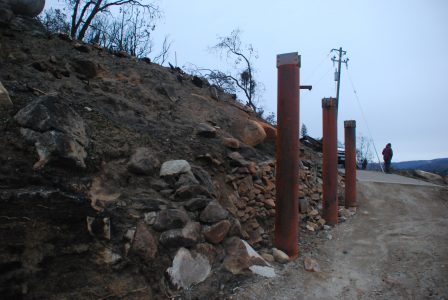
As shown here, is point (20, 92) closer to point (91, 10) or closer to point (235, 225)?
point (235, 225)

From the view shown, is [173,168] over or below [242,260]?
over

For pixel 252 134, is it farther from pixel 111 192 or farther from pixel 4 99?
pixel 4 99

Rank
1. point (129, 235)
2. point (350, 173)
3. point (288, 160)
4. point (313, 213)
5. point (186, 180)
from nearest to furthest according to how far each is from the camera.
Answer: point (129, 235), point (186, 180), point (288, 160), point (313, 213), point (350, 173)

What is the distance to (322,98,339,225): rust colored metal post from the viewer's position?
22.0 ft

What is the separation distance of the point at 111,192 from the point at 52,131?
34.2 inches

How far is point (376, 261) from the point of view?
16.4 feet

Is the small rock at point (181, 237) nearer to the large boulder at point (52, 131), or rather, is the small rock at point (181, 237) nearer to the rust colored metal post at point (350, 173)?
the large boulder at point (52, 131)

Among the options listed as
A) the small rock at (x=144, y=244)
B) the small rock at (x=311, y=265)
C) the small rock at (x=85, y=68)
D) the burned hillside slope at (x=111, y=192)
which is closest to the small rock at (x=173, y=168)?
the burned hillside slope at (x=111, y=192)

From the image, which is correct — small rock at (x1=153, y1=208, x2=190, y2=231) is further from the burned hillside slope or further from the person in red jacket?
the person in red jacket

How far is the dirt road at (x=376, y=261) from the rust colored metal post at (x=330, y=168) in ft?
1.05

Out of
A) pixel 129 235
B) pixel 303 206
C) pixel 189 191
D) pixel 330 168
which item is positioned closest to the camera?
pixel 129 235

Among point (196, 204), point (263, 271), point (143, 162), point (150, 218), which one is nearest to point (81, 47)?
point (143, 162)

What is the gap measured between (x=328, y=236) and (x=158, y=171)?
131 inches

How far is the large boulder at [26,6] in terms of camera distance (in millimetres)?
7314
